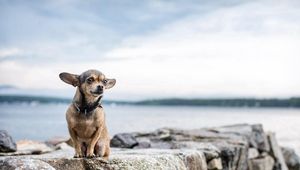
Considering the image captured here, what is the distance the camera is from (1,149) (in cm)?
1007

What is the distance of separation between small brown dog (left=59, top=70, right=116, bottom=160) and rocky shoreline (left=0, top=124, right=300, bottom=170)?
33 cm

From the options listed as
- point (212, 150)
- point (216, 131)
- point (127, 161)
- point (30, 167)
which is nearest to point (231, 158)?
point (212, 150)

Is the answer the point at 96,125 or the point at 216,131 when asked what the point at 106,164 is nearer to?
the point at 96,125

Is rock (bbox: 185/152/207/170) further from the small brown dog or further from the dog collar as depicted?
the dog collar

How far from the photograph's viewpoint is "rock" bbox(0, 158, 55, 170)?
22.4 ft

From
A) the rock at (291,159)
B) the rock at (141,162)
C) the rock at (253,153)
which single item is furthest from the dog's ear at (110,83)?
the rock at (291,159)

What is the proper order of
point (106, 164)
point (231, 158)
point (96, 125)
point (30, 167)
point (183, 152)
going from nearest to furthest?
1. point (30, 167)
2. point (96, 125)
3. point (106, 164)
4. point (183, 152)
5. point (231, 158)

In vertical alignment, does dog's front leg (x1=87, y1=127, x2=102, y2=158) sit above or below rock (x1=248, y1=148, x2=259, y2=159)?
above

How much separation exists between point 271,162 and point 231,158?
4.82 m

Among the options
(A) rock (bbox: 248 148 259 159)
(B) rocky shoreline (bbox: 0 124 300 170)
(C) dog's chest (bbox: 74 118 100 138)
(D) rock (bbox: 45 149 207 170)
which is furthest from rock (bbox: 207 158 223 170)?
(C) dog's chest (bbox: 74 118 100 138)

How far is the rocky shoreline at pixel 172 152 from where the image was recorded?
25.3 feet

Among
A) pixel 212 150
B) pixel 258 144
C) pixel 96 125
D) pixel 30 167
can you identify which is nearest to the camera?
pixel 30 167

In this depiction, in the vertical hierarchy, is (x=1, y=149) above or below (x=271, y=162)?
above

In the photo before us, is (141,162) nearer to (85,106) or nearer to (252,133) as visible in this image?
(85,106)
